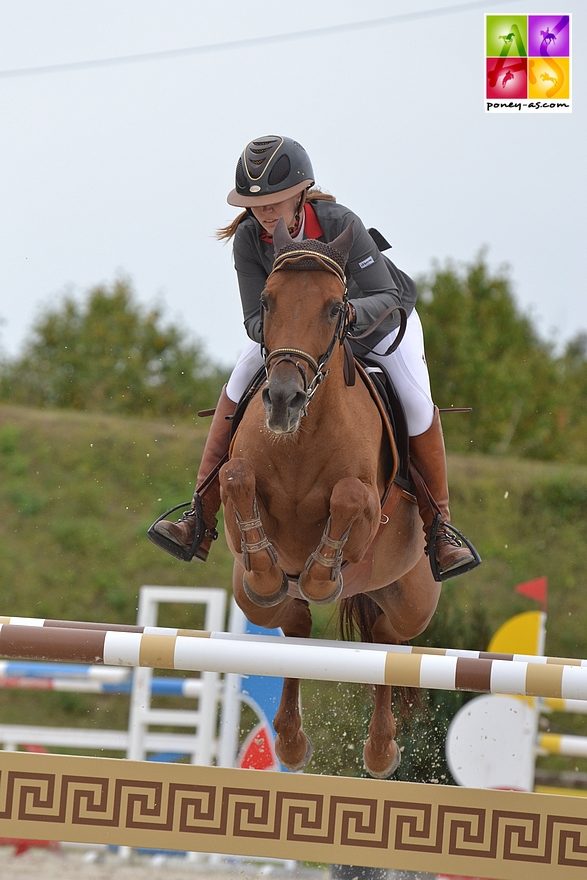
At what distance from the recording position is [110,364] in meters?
17.0

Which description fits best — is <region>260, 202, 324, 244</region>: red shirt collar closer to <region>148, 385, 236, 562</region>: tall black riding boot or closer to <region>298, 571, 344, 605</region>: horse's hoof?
<region>148, 385, 236, 562</region>: tall black riding boot

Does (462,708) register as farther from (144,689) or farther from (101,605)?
(101,605)

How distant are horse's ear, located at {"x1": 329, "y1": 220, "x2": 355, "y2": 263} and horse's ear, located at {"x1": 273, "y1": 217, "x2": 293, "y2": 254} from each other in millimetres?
137

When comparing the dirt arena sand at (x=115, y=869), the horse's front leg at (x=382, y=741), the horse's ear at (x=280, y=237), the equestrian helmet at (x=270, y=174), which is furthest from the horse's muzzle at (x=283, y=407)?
the dirt arena sand at (x=115, y=869)

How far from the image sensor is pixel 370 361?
4094 mm

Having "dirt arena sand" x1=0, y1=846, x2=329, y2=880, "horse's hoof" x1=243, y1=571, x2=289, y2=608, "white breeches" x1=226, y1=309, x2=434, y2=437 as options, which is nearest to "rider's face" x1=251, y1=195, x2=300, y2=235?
"white breeches" x1=226, y1=309, x2=434, y2=437

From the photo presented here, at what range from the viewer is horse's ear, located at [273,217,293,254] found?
3.46m

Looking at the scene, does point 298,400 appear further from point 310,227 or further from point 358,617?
point 358,617

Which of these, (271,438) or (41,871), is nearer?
(271,438)

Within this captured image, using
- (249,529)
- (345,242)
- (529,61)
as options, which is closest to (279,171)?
(345,242)

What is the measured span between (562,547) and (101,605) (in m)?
5.52

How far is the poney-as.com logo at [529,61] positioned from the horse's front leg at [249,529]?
3.71 meters

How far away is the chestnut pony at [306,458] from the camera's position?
330 cm

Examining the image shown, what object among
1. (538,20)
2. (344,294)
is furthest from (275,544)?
(538,20)
